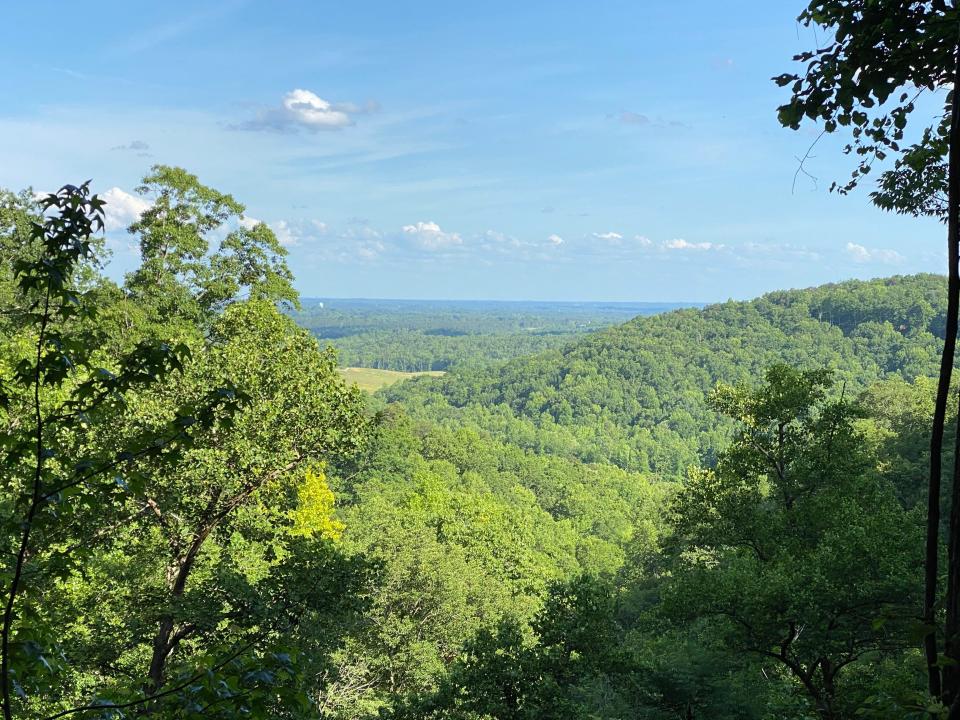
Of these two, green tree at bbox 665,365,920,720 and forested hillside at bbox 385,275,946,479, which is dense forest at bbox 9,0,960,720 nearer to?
green tree at bbox 665,365,920,720

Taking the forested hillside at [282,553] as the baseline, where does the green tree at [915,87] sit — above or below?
above

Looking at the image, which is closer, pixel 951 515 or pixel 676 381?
pixel 951 515

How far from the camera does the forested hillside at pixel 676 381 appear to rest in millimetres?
149250

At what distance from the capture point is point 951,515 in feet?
8.56

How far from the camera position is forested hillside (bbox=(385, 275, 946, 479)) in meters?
149

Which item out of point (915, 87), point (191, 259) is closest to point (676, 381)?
point (191, 259)

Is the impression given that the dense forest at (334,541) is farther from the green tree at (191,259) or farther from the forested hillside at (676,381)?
the forested hillside at (676,381)

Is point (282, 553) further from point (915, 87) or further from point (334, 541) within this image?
point (915, 87)

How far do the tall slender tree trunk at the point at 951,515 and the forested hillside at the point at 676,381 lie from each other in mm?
138077

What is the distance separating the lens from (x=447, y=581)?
27203 millimetres

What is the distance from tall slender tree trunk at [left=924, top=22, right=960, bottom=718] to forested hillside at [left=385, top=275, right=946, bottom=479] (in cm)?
13808

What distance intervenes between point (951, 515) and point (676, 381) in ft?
617

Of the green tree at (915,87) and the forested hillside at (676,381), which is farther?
the forested hillside at (676,381)

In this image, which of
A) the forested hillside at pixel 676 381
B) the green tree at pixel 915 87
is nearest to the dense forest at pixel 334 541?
the green tree at pixel 915 87
